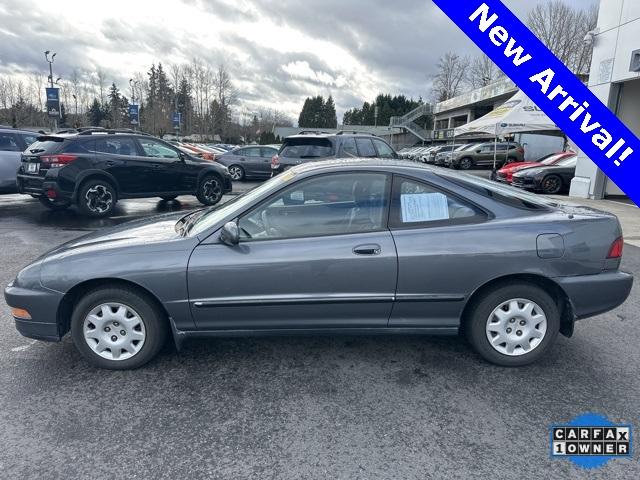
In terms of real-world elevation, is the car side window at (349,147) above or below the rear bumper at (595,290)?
above

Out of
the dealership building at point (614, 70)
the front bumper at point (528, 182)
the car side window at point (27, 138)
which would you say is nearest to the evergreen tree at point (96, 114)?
the car side window at point (27, 138)

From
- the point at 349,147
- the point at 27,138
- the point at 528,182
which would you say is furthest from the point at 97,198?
the point at 528,182

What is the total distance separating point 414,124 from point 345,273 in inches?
2764

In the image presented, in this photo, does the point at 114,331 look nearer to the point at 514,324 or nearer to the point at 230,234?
the point at 230,234

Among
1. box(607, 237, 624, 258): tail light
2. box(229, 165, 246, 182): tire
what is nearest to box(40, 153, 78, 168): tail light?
box(607, 237, 624, 258): tail light

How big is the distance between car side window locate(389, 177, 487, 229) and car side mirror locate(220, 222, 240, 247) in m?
1.11

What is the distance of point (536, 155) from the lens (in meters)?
29.2

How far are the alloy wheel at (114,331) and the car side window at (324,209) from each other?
3.29ft

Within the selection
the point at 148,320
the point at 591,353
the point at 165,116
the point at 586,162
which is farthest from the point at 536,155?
the point at 165,116

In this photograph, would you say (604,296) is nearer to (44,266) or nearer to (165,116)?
(44,266)

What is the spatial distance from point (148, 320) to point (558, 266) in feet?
9.62

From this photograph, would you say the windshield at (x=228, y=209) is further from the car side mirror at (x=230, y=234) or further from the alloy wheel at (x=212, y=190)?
the alloy wheel at (x=212, y=190)

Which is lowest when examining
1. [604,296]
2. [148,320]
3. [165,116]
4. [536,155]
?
[148,320]

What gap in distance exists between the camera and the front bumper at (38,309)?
3088 millimetres
